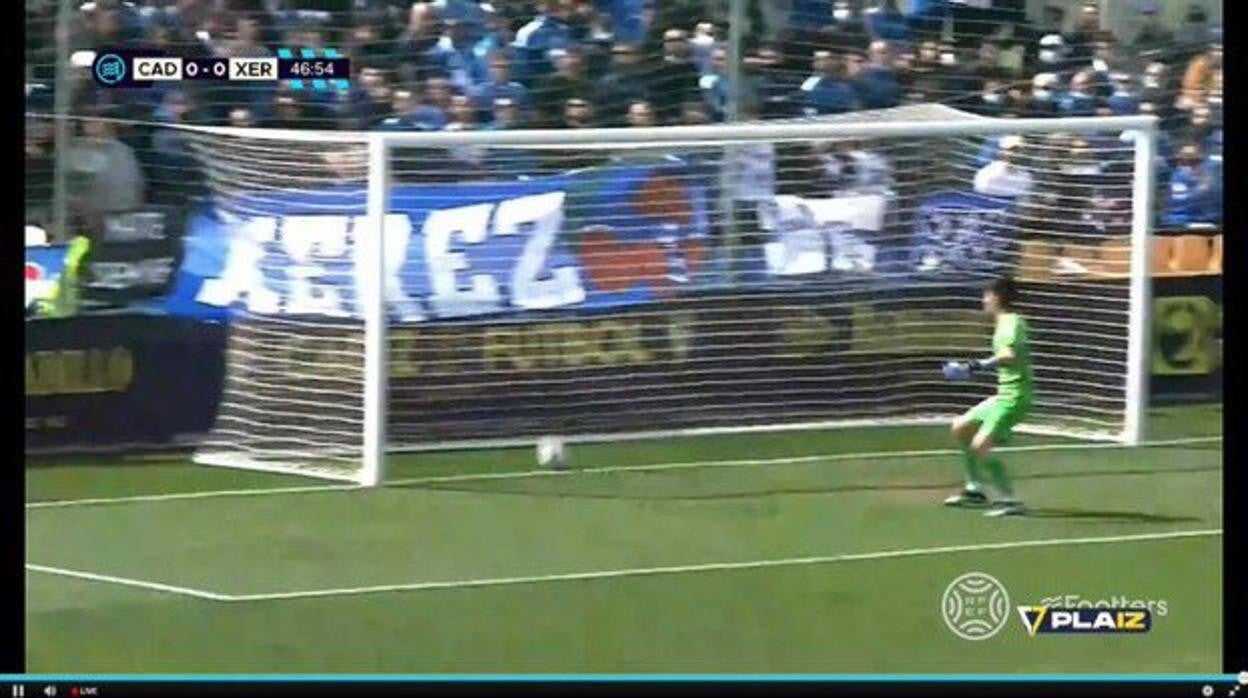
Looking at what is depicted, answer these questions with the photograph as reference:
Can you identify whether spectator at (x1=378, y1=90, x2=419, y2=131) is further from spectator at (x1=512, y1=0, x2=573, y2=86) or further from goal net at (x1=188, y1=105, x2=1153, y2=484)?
spectator at (x1=512, y1=0, x2=573, y2=86)

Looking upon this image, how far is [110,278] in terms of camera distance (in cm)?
935

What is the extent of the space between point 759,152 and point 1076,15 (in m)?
1.43

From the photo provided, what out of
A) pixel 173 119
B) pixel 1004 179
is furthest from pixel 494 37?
pixel 1004 179

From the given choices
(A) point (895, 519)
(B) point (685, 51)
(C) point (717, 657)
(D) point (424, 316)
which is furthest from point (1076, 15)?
(C) point (717, 657)

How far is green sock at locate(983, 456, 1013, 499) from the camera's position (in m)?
9.05

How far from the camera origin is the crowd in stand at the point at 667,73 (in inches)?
345

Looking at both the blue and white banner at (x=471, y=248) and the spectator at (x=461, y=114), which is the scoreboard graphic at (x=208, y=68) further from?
the blue and white banner at (x=471, y=248)

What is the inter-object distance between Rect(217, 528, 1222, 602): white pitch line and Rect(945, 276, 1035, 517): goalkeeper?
1.78ft

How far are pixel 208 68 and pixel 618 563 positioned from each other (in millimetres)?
2217

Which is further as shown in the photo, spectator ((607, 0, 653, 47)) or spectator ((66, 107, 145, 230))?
spectator ((607, 0, 653, 47))

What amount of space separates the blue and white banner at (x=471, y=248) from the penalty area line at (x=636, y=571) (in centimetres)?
193

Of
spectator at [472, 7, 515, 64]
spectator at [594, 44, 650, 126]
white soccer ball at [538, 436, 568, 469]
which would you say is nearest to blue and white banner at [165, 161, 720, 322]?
spectator at [594, 44, 650, 126]

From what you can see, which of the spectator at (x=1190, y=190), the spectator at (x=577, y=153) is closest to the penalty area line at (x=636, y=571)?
the spectator at (x=577, y=153)

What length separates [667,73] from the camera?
950 centimetres
